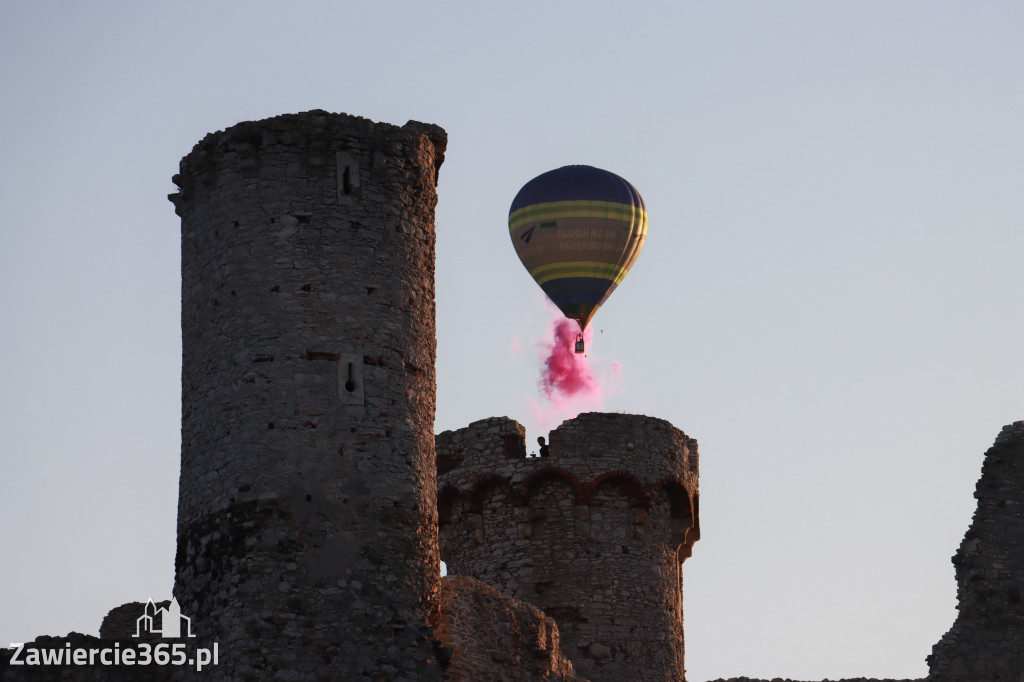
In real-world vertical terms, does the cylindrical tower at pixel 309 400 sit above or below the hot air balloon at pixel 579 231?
below

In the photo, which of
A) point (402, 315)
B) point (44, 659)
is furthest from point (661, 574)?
point (44, 659)

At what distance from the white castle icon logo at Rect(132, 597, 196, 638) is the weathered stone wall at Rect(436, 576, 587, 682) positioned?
343 centimetres

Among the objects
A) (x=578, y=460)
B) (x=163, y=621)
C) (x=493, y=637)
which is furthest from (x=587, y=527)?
(x=163, y=621)

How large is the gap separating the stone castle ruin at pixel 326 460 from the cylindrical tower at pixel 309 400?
0.03 metres

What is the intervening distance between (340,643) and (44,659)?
375 cm

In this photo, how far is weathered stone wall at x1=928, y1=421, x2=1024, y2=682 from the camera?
1491 inches

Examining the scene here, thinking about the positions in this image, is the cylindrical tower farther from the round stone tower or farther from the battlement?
the battlement

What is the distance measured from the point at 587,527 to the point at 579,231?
1124 cm

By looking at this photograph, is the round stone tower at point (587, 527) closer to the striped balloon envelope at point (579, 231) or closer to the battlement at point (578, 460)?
the battlement at point (578, 460)

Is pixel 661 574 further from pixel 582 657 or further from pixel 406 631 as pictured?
pixel 406 631

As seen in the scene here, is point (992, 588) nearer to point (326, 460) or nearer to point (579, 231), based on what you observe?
point (326, 460)

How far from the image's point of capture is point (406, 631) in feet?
114

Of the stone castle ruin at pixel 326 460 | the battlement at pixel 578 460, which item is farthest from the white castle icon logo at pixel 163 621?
the battlement at pixel 578 460

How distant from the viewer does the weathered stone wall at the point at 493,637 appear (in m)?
36.2
